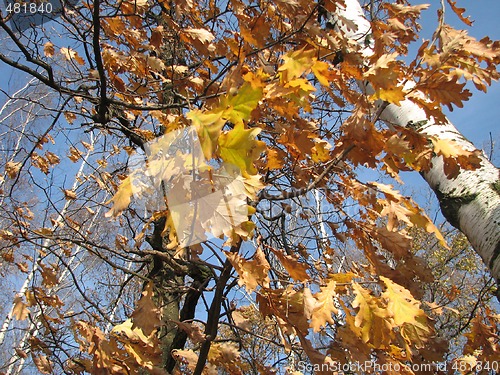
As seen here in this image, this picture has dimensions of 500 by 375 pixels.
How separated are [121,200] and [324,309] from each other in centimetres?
73

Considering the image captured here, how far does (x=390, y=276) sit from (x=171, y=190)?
3.45 ft

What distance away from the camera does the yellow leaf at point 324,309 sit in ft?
3.65

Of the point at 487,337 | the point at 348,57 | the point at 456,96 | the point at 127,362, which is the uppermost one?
the point at 348,57

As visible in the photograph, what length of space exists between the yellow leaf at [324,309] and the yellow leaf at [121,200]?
0.69 metres

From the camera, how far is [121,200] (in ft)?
3.45

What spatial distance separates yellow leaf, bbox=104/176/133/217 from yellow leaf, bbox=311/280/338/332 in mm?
688

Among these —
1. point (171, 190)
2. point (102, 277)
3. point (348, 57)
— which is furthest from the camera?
point (102, 277)

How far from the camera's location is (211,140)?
84 centimetres

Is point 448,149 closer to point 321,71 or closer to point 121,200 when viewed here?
point 321,71

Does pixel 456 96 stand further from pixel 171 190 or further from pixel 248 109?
pixel 171 190

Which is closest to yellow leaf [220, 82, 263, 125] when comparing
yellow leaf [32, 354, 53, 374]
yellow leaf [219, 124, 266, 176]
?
yellow leaf [219, 124, 266, 176]

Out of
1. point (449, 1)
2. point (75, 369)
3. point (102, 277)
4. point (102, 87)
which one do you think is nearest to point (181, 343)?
point (75, 369)
